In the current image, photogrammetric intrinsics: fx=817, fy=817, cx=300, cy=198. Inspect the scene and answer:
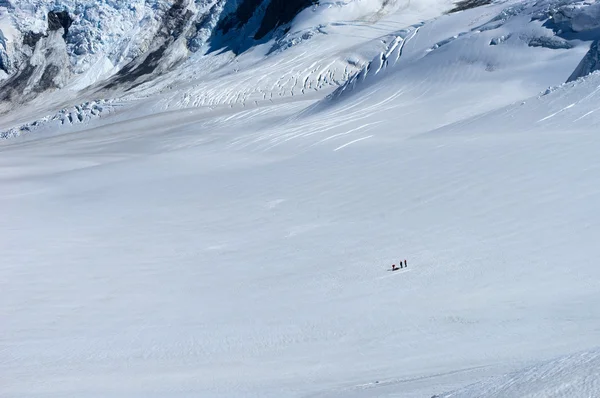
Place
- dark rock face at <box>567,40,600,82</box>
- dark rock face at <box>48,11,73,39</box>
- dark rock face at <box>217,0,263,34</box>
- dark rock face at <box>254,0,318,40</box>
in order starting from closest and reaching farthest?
dark rock face at <box>567,40,600,82</box>
dark rock face at <box>254,0,318,40</box>
dark rock face at <box>217,0,263,34</box>
dark rock face at <box>48,11,73,39</box>

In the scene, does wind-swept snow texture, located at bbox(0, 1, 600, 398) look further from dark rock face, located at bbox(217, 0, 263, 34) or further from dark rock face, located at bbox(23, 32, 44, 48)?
dark rock face, located at bbox(23, 32, 44, 48)

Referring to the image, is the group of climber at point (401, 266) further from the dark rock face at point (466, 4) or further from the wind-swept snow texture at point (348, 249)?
the dark rock face at point (466, 4)

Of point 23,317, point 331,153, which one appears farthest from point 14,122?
point 23,317

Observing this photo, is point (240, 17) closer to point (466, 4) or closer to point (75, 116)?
point (466, 4)

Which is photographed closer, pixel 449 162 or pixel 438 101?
pixel 449 162

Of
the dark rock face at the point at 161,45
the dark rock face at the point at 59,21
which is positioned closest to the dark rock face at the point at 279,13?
the dark rock face at the point at 161,45

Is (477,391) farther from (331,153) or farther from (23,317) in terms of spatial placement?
(331,153)

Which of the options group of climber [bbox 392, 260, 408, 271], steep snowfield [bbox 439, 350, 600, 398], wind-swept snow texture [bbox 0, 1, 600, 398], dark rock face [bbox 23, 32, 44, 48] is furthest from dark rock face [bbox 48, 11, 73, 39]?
steep snowfield [bbox 439, 350, 600, 398]
